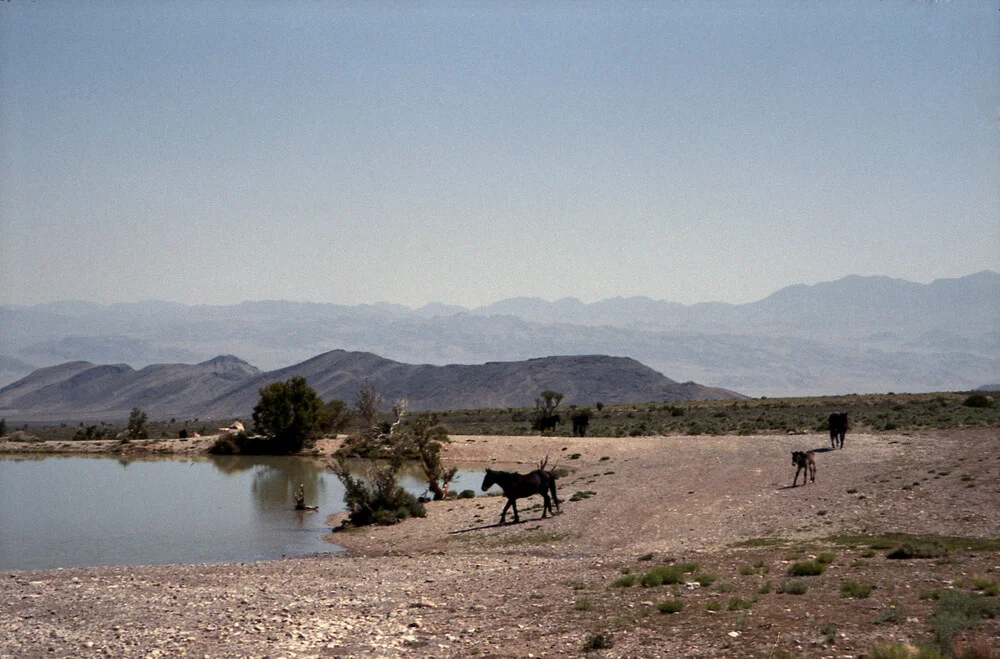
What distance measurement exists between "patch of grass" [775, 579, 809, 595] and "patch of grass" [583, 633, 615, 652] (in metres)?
3.14

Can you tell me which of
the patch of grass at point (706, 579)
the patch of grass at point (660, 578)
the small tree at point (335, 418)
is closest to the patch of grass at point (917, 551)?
the patch of grass at point (706, 579)

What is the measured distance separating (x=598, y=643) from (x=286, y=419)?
1833 inches

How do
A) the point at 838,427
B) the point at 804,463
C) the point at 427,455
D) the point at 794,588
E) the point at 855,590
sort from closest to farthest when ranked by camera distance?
the point at 855,590, the point at 794,588, the point at 804,463, the point at 838,427, the point at 427,455

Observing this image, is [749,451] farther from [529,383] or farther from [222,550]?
[529,383]

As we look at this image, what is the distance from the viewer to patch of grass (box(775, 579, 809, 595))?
12.6 m

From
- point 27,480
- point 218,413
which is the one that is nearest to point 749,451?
point 27,480

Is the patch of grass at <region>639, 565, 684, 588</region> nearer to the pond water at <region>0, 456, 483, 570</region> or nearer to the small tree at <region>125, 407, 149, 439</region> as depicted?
the pond water at <region>0, 456, 483, 570</region>

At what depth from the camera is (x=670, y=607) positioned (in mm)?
12258

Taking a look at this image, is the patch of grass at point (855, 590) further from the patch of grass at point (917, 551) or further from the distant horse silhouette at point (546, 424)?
the distant horse silhouette at point (546, 424)

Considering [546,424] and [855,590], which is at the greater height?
[546,424]

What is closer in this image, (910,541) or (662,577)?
(662,577)

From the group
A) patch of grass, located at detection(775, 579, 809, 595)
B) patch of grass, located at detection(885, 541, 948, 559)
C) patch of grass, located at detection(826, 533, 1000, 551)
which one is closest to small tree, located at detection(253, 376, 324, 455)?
patch of grass, located at detection(826, 533, 1000, 551)

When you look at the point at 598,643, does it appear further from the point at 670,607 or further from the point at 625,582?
the point at 625,582

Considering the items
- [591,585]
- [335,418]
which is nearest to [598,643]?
[591,585]
